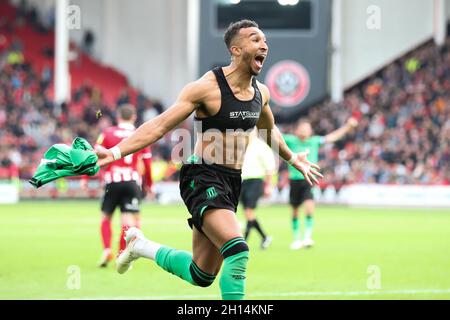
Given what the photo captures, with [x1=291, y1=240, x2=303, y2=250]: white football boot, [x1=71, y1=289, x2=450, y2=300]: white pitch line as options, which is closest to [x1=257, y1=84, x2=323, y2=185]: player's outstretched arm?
[x1=71, y1=289, x2=450, y2=300]: white pitch line

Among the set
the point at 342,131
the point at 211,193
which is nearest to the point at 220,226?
the point at 211,193

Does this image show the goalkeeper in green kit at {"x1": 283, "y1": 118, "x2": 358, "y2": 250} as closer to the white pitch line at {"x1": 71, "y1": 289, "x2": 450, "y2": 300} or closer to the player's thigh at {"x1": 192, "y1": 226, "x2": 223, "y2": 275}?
the white pitch line at {"x1": 71, "y1": 289, "x2": 450, "y2": 300}

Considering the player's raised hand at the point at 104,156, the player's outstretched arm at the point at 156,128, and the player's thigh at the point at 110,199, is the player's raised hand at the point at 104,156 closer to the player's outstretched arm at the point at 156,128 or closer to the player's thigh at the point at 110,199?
the player's outstretched arm at the point at 156,128

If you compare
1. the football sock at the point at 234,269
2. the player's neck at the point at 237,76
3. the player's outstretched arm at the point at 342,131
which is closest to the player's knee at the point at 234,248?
the football sock at the point at 234,269

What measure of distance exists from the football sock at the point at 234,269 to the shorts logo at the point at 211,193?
431mm

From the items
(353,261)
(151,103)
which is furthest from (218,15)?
(353,261)

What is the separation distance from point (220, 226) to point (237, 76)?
1.34 metres

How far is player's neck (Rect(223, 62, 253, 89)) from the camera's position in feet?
24.6

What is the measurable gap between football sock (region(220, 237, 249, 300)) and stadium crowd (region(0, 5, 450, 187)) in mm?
24432

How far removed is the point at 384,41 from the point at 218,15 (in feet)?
28.4

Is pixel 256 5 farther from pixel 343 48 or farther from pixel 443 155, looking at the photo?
pixel 443 155

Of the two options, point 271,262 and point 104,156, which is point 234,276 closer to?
point 104,156

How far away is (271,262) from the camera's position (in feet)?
44.4

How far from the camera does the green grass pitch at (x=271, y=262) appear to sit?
33.1 feet
